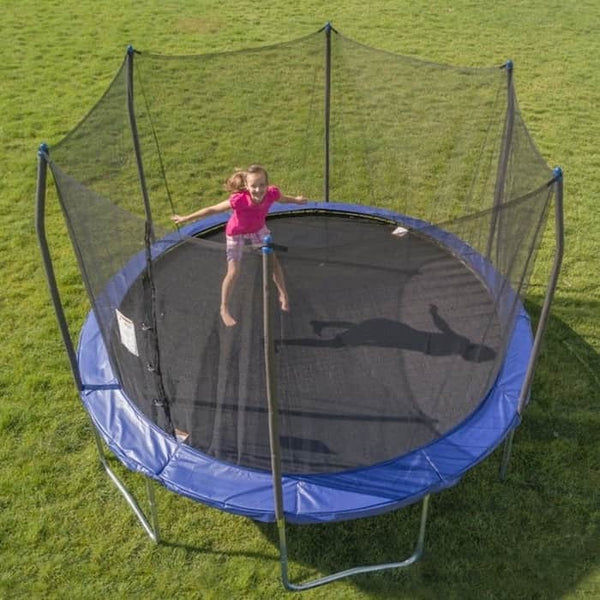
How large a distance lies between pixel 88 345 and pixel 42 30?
8.11 m

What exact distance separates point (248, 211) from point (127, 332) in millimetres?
1353

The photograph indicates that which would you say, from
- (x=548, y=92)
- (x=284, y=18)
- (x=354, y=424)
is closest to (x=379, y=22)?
Answer: (x=284, y=18)

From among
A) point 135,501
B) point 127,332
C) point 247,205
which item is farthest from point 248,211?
point 135,501

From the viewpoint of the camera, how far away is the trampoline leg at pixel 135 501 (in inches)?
134

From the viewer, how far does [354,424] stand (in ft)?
12.0

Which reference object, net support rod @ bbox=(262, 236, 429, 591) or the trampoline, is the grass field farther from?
the trampoline

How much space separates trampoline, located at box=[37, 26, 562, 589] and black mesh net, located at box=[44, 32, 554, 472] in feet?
0.05

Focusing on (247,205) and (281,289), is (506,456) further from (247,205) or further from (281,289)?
(247,205)

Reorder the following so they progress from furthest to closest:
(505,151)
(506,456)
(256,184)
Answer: (505,151) → (256,184) → (506,456)

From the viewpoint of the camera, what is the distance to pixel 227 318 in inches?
123

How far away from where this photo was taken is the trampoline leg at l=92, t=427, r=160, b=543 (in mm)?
3414

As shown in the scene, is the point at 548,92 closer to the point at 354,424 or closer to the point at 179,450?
the point at 354,424

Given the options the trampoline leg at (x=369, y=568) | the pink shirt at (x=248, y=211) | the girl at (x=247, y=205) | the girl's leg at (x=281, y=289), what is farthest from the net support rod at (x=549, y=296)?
the pink shirt at (x=248, y=211)

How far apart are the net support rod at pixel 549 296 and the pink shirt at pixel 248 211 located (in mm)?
1821
